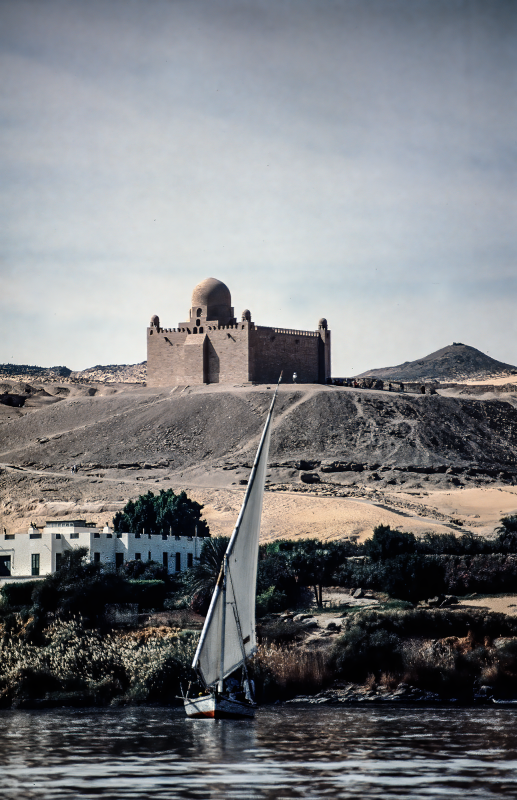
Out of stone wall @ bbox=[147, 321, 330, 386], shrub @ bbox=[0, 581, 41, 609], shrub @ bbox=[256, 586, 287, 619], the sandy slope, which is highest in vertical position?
stone wall @ bbox=[147, 321, 330, 386]

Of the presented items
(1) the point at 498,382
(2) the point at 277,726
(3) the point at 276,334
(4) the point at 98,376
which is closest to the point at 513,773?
(2) the point at 277,726

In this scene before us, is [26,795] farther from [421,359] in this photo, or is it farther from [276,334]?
[421,359]

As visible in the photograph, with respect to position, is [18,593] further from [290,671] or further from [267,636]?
[290,671]

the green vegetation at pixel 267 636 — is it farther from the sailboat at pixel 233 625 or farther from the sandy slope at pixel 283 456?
the sandy slope at pixel 283 456

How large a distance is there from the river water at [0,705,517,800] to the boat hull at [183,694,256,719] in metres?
0.22

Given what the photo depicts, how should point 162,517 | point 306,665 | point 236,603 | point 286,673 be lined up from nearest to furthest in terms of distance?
point 236,603
point 286,673
point 306,665
point 162,517

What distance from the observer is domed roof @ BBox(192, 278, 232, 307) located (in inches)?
3433

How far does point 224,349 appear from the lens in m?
84.0

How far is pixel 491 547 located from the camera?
44281mm

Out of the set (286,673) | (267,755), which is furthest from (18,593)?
(267,755)

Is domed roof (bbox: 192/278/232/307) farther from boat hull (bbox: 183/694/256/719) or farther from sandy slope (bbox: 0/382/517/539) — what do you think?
boat hull (bbox: 183/694/256/719)

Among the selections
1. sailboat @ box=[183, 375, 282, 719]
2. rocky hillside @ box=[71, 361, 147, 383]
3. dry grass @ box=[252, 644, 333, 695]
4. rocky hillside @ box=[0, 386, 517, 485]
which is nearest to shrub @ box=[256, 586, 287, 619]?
dry grass @ box=[252, 644, 333, 695]

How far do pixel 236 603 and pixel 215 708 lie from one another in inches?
88.7

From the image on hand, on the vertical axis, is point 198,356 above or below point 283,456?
above
